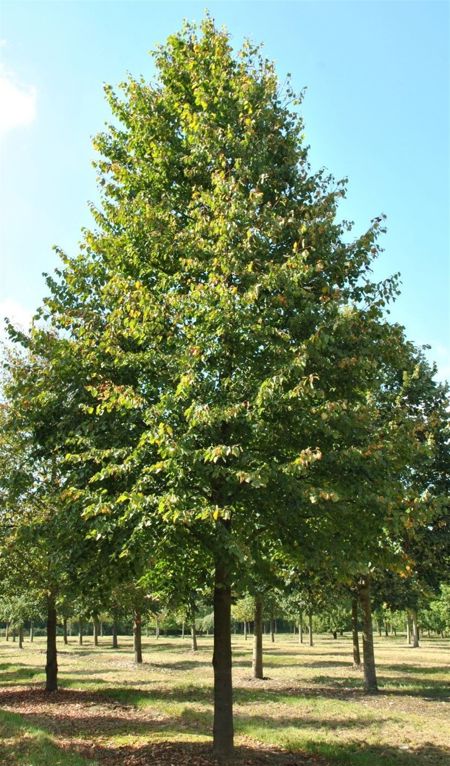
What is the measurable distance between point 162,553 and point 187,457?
Result: 188cm

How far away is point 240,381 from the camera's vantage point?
32.2ft

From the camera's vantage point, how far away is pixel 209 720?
14641mm

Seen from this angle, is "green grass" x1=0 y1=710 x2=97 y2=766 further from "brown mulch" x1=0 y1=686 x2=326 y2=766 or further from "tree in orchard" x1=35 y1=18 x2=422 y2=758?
"tree in orchard" x1=35 y1=18 x2=422 y2=758

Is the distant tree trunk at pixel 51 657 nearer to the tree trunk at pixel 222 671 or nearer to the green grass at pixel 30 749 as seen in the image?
the green grass at pixel 30 749

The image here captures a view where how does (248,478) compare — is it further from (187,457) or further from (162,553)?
(162,553)

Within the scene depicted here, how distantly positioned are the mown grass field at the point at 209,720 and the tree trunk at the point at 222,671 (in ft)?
1.48

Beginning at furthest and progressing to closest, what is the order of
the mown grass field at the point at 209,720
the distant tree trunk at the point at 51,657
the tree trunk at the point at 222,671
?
the distant tree trunk at the point at 51,657 < the mown grass field at the point at 209,720 < the tree trunk at the point at 222,671

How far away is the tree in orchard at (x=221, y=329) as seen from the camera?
9.17 m

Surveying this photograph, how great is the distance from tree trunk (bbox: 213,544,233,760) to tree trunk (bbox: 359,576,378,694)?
12.5 meters

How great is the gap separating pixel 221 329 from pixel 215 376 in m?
1.07

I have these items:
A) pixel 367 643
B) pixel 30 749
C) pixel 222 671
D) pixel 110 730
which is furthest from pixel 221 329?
pixel 367 643

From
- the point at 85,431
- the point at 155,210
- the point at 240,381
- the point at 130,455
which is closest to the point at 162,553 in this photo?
the point at 130,455

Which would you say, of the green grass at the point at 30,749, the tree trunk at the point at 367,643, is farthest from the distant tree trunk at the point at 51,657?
the tree trunk at the point at 367,643

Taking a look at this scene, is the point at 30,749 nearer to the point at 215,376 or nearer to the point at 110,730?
the point at 110,730
